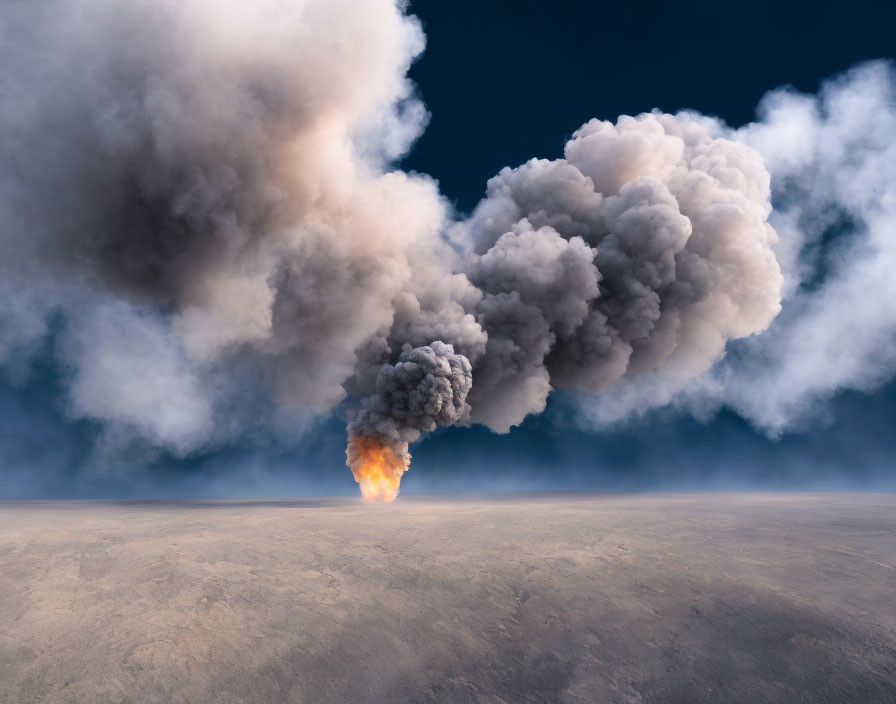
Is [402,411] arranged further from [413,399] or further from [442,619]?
[442,619]

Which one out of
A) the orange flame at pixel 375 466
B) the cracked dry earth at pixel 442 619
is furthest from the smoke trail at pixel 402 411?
the cracked dry earth at pixel 442 619

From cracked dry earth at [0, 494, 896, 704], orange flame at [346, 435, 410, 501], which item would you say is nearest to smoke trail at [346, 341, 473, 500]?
orange flame at [346, 435, 410, 501]

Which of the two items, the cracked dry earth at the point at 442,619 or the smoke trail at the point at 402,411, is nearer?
the cracked dry earth at the point at 442,619

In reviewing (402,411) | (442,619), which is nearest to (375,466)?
(402,411)

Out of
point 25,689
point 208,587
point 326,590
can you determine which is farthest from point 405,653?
point 25,689

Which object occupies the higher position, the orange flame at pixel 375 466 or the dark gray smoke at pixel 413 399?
the dark gray smoke at pixel 413 399

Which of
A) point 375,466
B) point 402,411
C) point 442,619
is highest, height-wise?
point 402,411

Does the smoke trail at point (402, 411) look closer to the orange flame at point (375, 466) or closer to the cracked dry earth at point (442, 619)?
the orange flame at point (375, 466)
